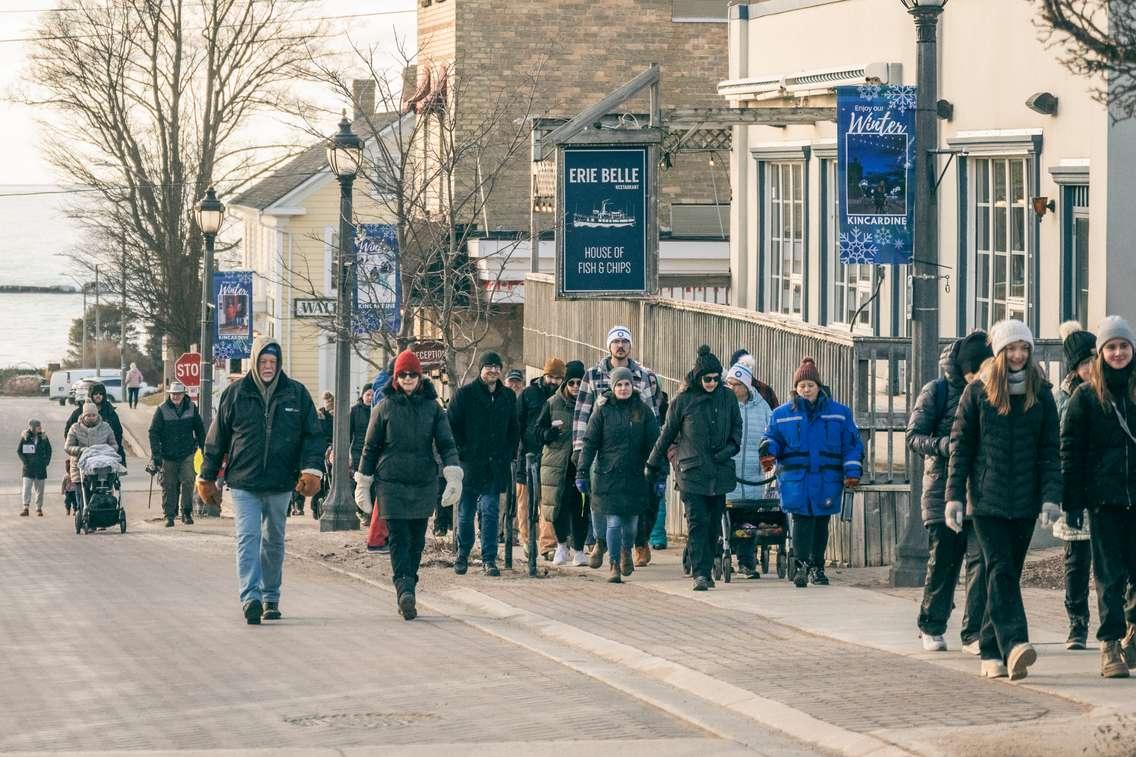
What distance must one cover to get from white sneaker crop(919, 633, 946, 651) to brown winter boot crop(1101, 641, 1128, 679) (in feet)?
3.98

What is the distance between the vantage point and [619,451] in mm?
15188

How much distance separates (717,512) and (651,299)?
8018mm

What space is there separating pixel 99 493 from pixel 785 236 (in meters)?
9.38

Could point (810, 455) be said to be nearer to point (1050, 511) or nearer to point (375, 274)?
point (1050, 511)

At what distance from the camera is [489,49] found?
134ft

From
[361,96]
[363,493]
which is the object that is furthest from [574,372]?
[361,96]

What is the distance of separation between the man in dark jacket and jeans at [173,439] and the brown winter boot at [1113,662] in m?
16.8

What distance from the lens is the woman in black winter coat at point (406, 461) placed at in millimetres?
13391

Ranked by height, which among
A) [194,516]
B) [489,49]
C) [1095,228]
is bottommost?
[194,516]

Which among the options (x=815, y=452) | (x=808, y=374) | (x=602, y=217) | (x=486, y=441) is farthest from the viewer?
(x=602, y=217)

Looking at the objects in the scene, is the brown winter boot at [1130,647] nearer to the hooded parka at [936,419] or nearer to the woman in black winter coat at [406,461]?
the hooded parka at [936,419]

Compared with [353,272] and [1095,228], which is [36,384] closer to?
[353,272]

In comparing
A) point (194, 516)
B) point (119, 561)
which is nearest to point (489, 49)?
point (194, 516)

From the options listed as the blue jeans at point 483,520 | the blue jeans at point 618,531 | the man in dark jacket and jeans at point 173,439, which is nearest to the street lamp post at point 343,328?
the man in dark jacket and jeans at point 173,439
